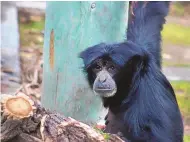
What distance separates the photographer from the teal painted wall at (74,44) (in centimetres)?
828

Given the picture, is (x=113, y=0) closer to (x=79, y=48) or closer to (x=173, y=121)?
(x=79, y=48)

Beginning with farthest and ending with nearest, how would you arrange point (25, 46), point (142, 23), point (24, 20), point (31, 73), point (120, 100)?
1. point (24, 20)
2. point (25, 46)
3. point (31, 73)
4. point (142, 23)
5. point (120, 100)

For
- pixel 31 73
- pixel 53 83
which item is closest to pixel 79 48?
pixel 53 83

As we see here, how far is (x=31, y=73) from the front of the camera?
39.3 feet

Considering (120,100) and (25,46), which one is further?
(25,46)

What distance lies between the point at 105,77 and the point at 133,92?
0.36 metres

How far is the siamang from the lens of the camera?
702cm

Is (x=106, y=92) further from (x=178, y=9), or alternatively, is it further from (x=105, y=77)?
(x=178, y=9)

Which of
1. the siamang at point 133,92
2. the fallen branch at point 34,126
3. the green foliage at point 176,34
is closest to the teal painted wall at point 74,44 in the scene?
the siamang at point 133,92

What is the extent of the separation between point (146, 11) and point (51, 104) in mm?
1780

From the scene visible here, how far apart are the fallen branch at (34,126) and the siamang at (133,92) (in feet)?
2.48

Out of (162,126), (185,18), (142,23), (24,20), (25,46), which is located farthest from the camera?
(185,18)

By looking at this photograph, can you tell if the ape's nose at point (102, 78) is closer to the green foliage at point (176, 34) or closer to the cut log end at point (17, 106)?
the cut log end at point (17, 106)

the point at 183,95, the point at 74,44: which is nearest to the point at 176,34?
the point at 183,95
